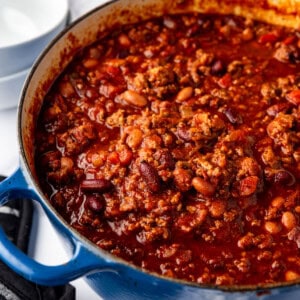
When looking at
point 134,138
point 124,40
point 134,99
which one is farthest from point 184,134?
point 124,40

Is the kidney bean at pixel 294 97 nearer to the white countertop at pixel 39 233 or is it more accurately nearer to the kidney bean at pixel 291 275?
the kidney bean at pixel 291 275

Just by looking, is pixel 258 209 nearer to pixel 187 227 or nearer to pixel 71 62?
pixel 187 227

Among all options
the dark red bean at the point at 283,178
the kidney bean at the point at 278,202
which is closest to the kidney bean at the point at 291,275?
the kidney bean at the point at 278,202

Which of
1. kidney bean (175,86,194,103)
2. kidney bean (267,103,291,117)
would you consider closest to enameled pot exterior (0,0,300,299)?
kidney bean (175,86,194,103)

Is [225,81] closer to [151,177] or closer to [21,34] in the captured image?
[151,177]

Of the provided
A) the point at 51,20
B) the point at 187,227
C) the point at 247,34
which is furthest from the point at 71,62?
the point at 187,227
